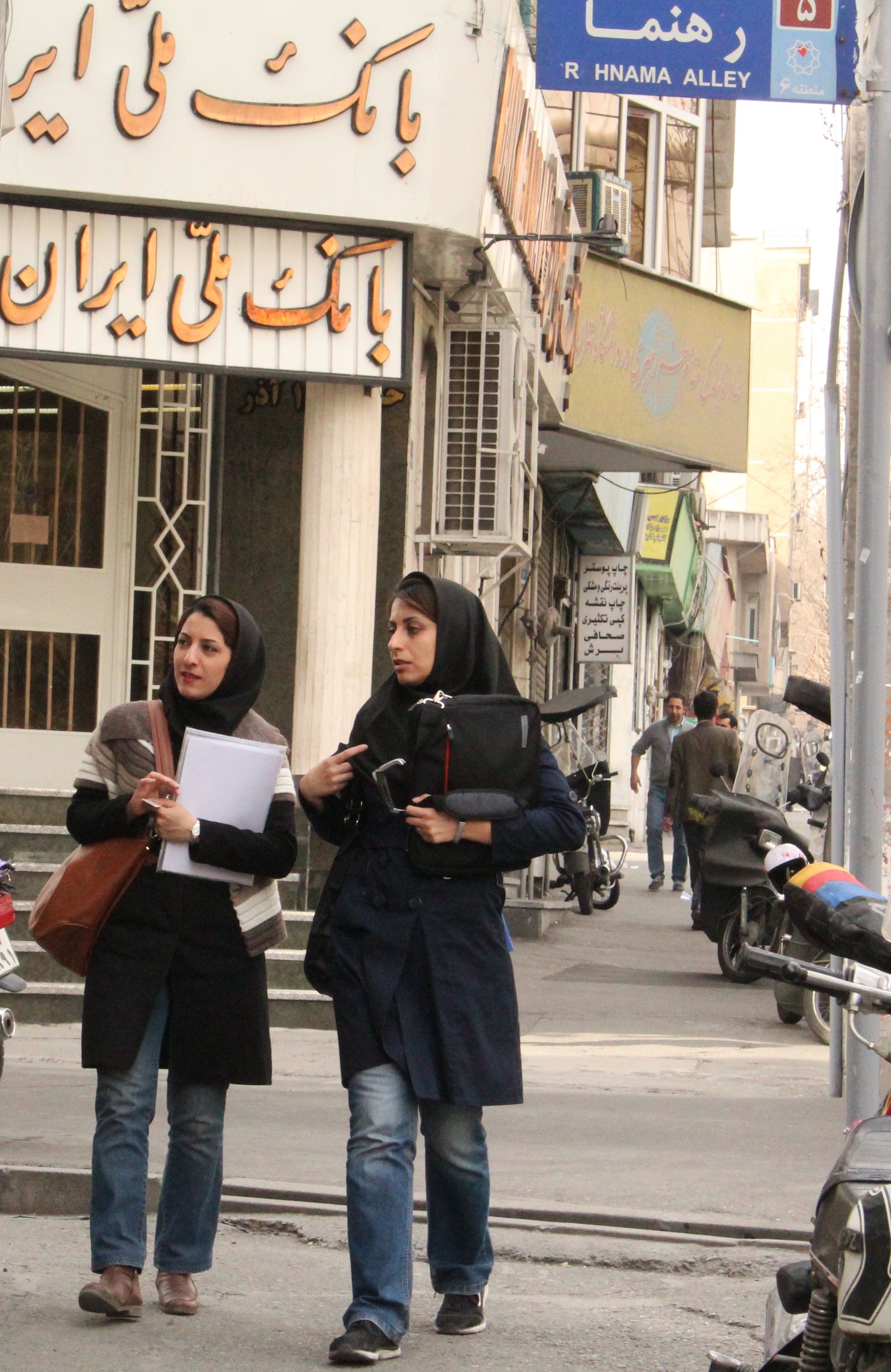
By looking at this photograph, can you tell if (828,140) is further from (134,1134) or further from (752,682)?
(752,682)

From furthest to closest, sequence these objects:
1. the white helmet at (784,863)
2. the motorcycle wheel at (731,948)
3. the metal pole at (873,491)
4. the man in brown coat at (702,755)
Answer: the man in brown coat at (702,755) → the motorcycle wheel at (731,948) → the metal pole at (873,491) → the white helmet at (784,863)

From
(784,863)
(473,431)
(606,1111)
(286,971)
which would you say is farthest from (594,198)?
(784,863)

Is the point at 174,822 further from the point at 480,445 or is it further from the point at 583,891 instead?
the point at 583,891

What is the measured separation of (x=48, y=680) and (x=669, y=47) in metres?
5.56

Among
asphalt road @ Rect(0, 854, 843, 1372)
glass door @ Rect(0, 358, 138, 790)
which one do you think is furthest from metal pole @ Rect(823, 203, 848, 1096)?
glass door @ Rect(0, 358, 138, 790)

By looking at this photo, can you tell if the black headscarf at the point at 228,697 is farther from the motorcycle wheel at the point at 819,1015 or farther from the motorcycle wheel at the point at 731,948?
the motorcycle wheel at the point at 731,948

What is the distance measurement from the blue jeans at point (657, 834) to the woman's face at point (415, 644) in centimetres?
1521

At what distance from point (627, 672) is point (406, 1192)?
2565 centimetres

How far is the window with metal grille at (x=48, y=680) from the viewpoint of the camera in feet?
37.6

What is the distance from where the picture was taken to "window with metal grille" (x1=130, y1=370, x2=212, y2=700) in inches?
456

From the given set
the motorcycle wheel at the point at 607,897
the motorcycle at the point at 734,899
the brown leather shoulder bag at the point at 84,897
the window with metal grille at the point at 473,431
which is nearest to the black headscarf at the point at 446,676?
the brown leather shoulder bag at the point at 84,897

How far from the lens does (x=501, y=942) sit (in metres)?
4.83

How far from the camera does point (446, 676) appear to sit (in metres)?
4.83

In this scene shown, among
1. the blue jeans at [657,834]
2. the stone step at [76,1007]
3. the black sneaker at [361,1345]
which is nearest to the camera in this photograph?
the black sneaker at [361,1345]
